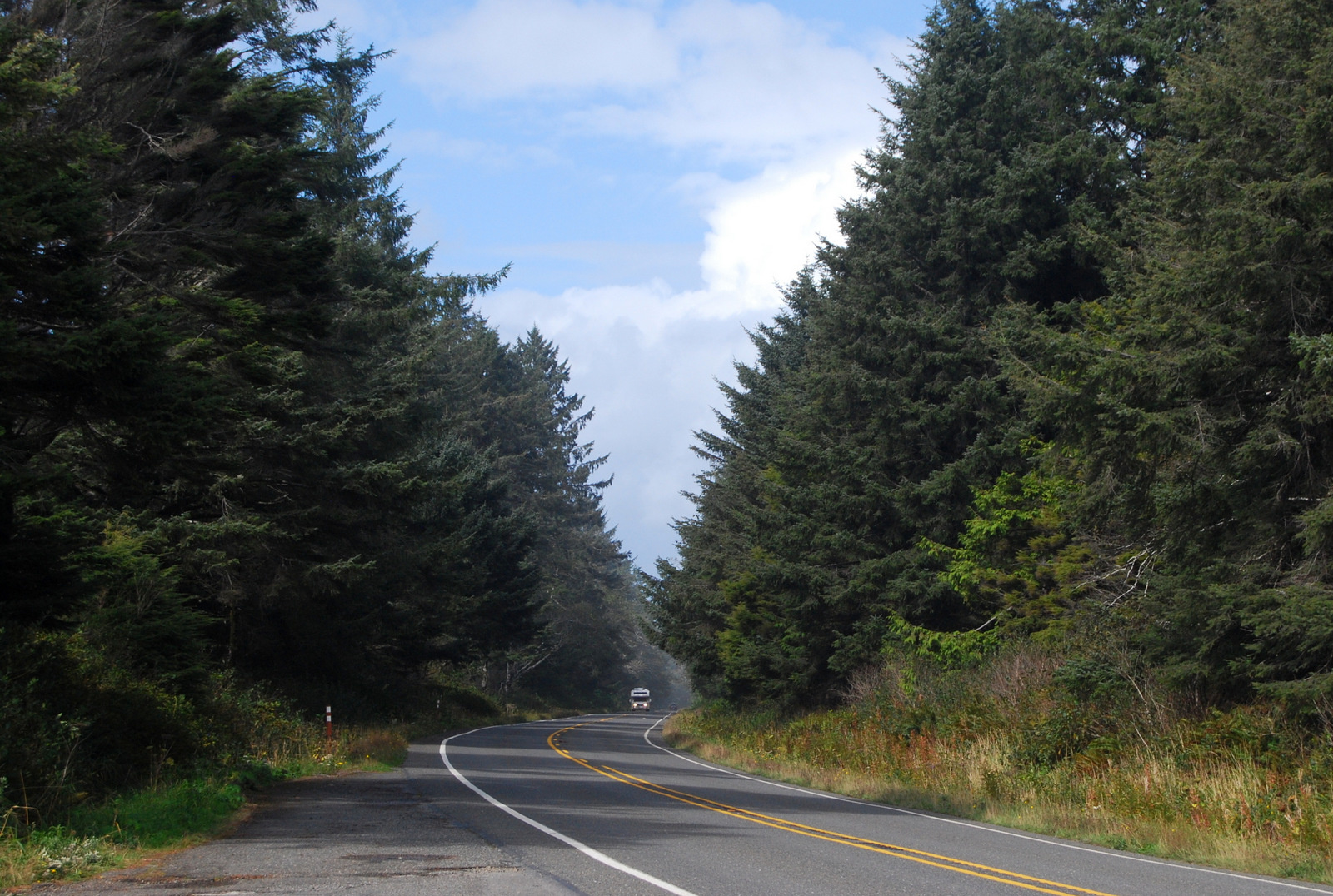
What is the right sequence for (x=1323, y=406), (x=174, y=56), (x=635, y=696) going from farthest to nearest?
(x=635, y=696)
(x=174, y=56)
(x=1323, y=406)

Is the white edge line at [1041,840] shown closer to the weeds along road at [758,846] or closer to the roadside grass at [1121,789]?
the weeds along road at [758,846]

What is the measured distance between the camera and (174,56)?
51.7 feet

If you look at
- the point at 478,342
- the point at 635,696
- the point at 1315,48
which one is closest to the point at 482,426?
the point at 478,342

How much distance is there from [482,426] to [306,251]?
56693 millimetres

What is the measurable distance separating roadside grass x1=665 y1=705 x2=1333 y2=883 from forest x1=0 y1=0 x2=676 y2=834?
11943mm

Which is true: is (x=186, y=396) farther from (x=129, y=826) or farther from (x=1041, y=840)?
(x=1041, y=840)

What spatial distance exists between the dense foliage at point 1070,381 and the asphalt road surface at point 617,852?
5140 millimetres

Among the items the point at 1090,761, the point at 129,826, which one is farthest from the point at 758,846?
the point at 1090,761

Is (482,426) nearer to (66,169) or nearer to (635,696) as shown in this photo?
(635,696)

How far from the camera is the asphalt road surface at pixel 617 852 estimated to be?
865cm

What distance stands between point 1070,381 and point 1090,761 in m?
6.07

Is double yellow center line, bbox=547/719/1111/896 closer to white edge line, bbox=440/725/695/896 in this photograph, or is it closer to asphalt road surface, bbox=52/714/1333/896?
asphalt road surface, bbox=52/714/1333/896

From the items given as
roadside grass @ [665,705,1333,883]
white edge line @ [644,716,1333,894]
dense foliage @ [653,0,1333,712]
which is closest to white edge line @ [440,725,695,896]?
white edge line @ [644,716,1333,894]

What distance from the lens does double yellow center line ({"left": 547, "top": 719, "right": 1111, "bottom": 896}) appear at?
9.03 meters
